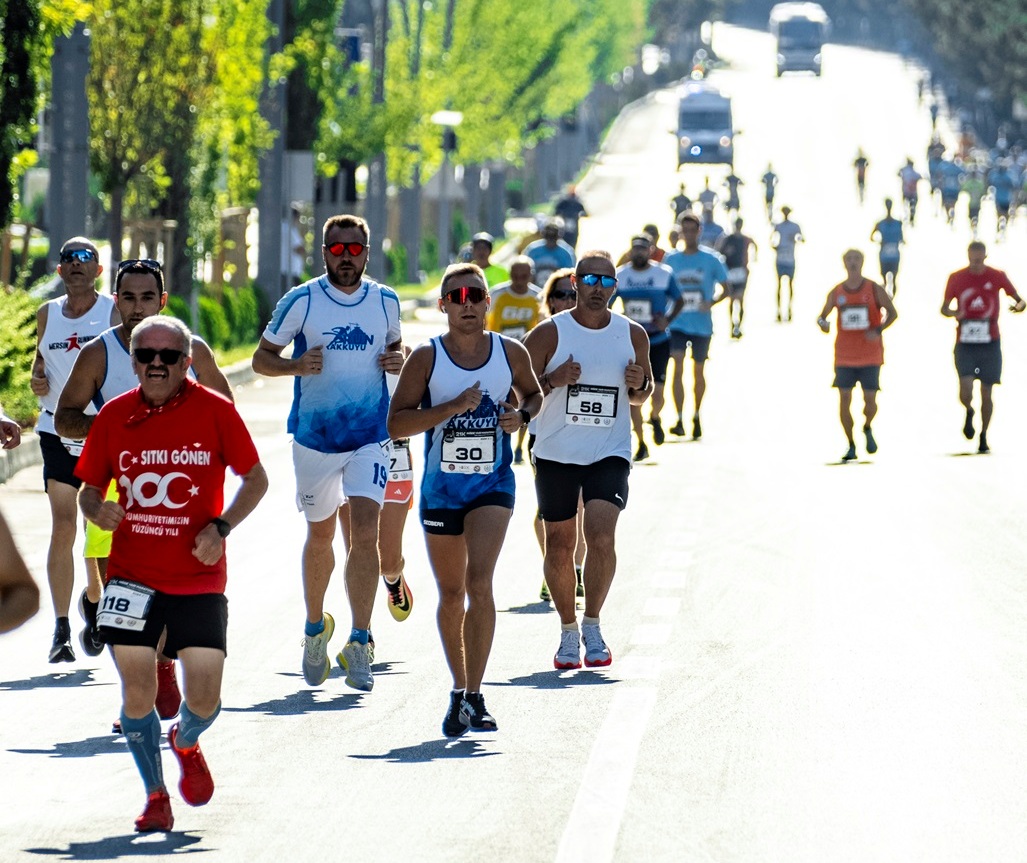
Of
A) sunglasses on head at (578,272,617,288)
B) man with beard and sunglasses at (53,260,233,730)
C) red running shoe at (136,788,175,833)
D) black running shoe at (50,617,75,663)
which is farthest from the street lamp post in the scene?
red running shoe at (136,788,175,833)

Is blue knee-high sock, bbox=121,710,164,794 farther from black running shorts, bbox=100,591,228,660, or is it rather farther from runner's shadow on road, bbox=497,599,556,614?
runner's shadow on road, bbox=497,599,556,614

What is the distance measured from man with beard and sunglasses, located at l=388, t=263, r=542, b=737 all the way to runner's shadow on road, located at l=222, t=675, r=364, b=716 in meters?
0.71

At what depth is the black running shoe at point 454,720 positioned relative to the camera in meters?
9.66

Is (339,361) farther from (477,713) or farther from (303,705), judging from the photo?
(477,713)

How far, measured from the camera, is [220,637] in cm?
812

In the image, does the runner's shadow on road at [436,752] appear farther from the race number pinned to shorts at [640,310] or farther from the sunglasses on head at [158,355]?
the race number pinned to shorts at [640,310]

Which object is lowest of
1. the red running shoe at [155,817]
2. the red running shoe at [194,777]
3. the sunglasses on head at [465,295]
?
the red running shoe at [155,817]

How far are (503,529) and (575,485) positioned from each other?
67.8 inches

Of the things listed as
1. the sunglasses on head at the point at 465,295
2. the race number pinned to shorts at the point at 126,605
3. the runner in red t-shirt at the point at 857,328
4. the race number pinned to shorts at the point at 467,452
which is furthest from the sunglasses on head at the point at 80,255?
the runner in red t-shirt at the point at 857,328

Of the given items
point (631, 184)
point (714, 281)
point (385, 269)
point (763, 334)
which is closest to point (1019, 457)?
point (714, 281)

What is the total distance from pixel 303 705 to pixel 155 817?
2422 millimetres

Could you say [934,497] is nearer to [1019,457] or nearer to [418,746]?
[1019,457]

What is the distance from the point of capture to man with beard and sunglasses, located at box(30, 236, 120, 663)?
455 inches

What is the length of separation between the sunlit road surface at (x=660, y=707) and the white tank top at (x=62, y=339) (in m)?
1.24
